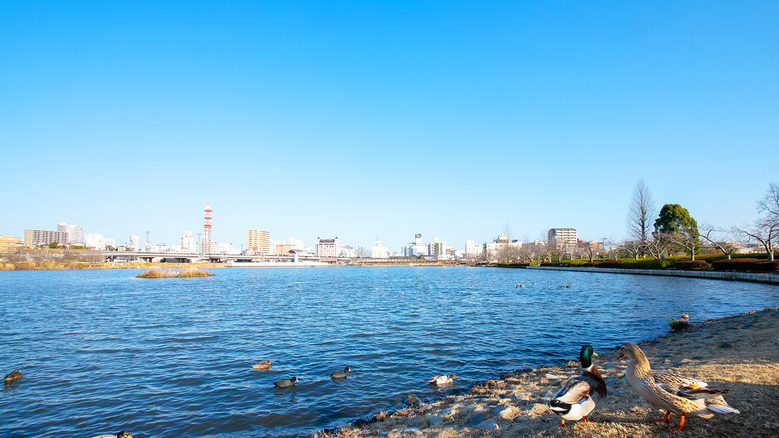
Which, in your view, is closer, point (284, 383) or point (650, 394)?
point (650, 394)

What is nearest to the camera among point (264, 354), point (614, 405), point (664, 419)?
point (664, 419)

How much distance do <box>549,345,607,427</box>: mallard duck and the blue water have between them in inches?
187

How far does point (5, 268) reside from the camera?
90750 millimetres

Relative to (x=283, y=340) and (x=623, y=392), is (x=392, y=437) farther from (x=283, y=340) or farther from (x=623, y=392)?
(x=283, y=340)

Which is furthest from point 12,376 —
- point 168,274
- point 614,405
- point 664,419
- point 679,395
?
point 168,274

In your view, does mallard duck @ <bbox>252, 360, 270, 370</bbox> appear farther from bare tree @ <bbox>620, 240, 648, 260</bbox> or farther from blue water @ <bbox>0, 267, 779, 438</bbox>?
bare tree @ <bbox>620, 240, 648, 260</bbox>

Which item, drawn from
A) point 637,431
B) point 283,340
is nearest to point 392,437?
point 637,431

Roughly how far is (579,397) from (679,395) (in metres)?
1.22

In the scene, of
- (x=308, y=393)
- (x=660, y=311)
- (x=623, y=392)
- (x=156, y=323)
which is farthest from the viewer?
(x=660, y=311)

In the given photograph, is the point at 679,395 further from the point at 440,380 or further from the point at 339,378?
the point at 339,378

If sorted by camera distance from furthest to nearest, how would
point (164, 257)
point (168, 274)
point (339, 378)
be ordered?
1. point (164, 257)
2. point (168, 274)
3. point (339, 378)

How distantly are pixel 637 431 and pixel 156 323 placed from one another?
23.5 meters

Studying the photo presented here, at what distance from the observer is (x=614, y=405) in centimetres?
662

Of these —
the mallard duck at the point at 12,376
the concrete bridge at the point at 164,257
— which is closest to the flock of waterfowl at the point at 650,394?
the mallard duck at the point at 12,376
